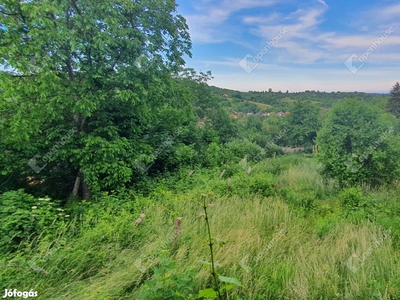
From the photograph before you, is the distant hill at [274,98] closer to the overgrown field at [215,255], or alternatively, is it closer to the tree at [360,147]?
the tree at [360,147]

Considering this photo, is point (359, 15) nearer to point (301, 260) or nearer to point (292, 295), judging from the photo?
point (301, 260)

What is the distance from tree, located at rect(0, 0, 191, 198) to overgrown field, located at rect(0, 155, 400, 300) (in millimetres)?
1256

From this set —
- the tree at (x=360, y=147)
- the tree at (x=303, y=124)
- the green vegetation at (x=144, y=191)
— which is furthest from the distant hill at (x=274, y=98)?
the green vegetation at (x=144, y=191)

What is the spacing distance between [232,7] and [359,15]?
13.6 feet

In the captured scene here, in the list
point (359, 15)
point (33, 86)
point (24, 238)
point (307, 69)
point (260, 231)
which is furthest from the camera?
point (307, 69)

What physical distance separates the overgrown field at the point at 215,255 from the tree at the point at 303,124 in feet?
57.9

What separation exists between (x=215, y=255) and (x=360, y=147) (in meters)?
6.05

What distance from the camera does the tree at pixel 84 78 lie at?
3.83 meters

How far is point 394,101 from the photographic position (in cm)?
2814

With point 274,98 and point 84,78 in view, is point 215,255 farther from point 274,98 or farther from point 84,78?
point 274,98

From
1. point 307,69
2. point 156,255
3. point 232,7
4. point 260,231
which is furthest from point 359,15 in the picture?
point 156,255

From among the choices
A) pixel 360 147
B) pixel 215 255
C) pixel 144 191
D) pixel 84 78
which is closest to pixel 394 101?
pixel 360 147

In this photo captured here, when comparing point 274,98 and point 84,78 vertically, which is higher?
point 274,98

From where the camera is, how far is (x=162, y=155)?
23.7 feet
